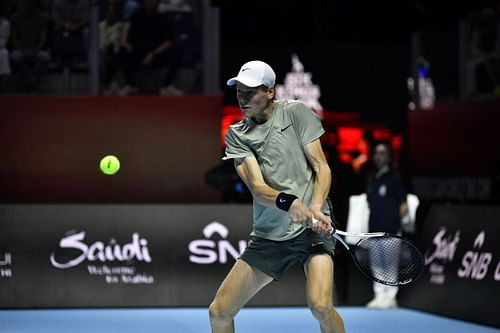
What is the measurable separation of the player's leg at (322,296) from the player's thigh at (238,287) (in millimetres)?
373

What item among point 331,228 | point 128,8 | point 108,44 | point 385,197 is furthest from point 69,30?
point 331,228

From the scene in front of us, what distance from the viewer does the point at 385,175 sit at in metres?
12.4

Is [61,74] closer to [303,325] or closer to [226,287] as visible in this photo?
[303,325]

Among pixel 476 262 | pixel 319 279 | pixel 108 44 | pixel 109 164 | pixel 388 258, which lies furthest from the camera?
pixel 108 44

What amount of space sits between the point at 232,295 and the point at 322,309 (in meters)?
0.60

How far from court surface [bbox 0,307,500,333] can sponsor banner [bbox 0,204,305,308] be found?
0.20 meters

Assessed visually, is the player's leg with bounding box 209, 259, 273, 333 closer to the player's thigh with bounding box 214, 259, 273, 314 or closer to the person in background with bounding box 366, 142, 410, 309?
the player's thigh with bounding box 214, 259, 273, 314

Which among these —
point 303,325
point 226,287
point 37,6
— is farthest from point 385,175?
point 226,287

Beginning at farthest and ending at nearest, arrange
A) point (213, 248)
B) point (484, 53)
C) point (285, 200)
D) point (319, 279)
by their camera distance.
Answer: point (484, 53)
point (213, 248)
point (319, 279)
point (285, 200)

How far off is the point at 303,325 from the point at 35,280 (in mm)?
3508

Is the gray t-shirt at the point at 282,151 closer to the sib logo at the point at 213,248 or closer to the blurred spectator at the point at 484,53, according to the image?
the sib logo at the point at 213,248

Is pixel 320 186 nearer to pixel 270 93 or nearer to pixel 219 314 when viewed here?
pixel 270 93

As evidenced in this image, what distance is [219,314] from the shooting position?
21.7ft

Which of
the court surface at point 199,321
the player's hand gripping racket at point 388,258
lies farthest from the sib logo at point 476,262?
the player's hand gripping racket at point 388,258
